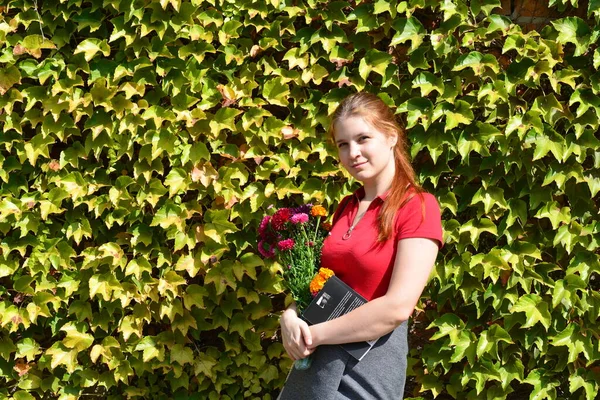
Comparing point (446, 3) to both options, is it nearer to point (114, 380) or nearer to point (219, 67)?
point (219, 67)

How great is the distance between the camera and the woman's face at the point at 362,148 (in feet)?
6.35

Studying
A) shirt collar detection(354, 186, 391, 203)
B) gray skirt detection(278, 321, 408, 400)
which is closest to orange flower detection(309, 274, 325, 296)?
gray skirt detection(278, 321, 408, 400)

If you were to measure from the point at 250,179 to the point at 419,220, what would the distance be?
1.29 metres

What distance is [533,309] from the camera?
8.63 ft

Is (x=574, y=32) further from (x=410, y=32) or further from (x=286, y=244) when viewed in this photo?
(x=286, y=244)

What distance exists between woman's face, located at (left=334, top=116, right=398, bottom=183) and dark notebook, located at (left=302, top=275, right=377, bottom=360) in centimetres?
31

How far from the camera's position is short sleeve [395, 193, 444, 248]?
5.82ft

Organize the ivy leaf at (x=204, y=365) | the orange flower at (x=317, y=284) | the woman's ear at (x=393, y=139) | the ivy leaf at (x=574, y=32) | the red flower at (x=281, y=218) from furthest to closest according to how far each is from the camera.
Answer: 1. the ivy leaf at (x=204, y=365)
2. the ivy leaf at (x=574, y=32)
3. the red flower at (x=281, y=218)
4. the woman's ear at (x=393, y=139)
5. the orange flower at (x=317, y=284)

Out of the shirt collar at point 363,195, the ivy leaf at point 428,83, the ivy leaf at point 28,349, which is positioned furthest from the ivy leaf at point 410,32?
the ivy leaf at point 28,349

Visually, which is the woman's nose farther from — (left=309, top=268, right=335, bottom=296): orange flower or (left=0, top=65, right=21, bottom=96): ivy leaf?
(left=0, top=65, right=21, bottom=96): ivy leaf

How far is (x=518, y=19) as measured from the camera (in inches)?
109

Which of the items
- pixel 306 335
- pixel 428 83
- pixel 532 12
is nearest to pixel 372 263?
pixel 306 335

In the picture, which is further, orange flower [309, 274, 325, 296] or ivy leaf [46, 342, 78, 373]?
ivy leaf [46, 342, 78, 373]

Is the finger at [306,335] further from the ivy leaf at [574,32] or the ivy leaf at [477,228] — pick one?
the ivy leaf at [574,32]
